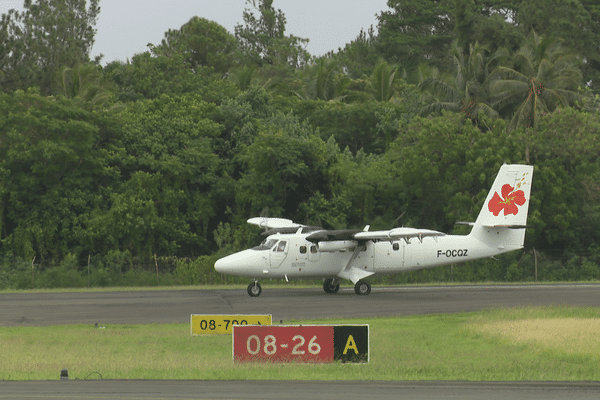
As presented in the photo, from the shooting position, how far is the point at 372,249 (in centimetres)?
3306

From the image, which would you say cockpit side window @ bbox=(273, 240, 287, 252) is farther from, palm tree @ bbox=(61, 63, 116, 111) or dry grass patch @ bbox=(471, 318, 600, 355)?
palm tree @ bbox=(61, 63, 116, 111)

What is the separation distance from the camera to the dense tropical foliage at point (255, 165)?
45.9 metres

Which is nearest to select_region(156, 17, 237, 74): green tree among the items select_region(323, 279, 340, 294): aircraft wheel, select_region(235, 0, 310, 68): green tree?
select_region(235, 0, 310, 68): green tree

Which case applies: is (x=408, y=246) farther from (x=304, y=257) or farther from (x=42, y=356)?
(x=42, y=356)

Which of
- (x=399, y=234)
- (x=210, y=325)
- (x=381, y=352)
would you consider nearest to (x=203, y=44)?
(x=399, y=234)

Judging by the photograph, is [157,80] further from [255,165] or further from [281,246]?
[281,246]

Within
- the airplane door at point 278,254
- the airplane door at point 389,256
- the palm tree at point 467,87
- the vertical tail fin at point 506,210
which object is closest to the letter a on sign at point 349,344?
the airplane door at point 278,254

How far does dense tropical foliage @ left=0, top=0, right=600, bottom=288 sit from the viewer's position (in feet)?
151

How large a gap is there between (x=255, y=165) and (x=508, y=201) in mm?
20465

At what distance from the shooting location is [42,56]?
62.8 meters

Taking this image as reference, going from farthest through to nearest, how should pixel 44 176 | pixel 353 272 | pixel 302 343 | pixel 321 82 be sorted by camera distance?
pixel 321 82
pixel 44 176
pixel 353 272
pixel 302 343

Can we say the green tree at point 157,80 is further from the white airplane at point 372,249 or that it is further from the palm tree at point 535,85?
the white airplane at point 372,249

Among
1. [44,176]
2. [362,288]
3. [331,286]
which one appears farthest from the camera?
[44,176]

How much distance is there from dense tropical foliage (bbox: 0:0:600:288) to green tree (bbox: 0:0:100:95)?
230mm
